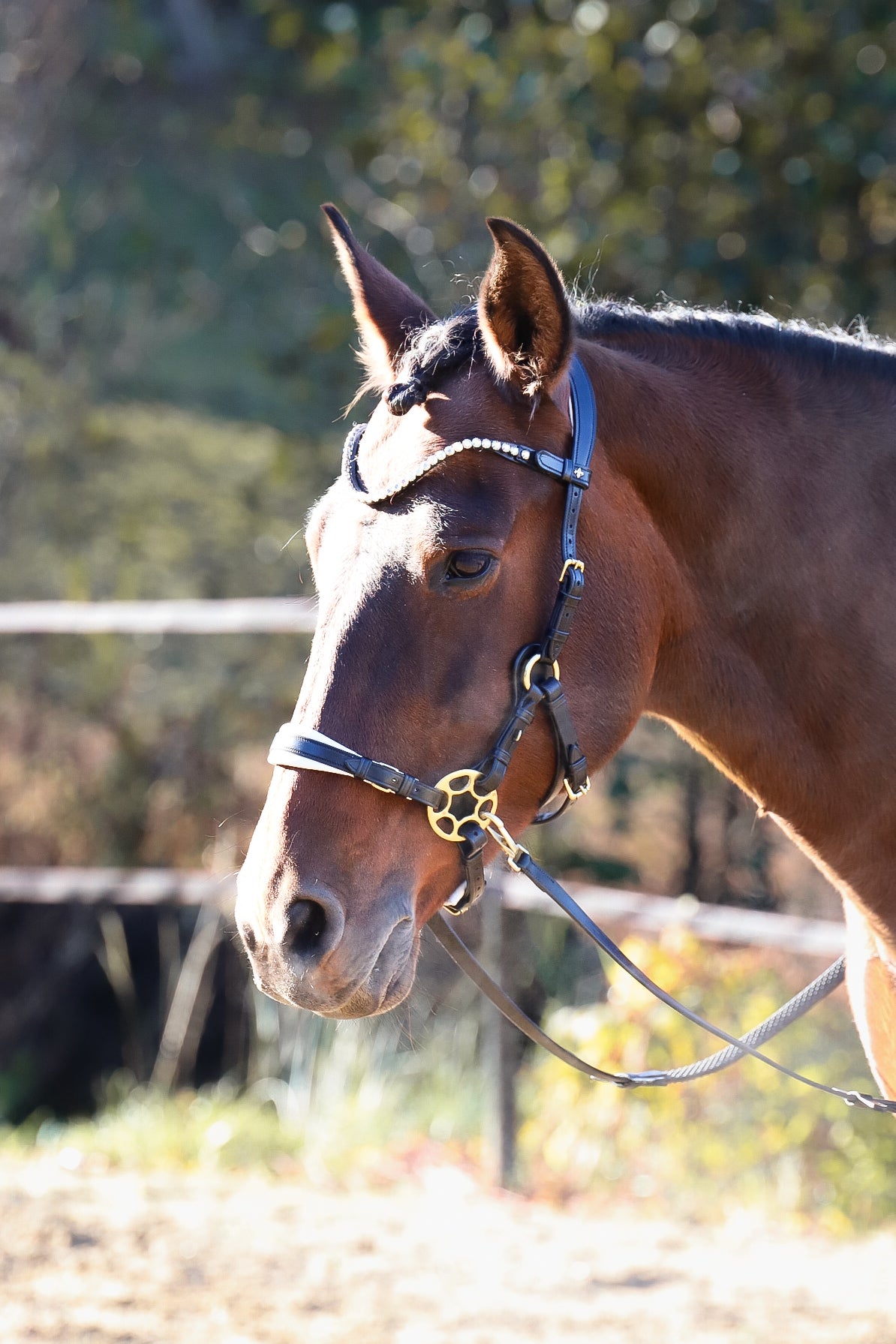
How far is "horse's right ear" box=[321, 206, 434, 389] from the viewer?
219 cm

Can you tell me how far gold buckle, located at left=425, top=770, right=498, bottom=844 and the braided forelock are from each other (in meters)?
0.59

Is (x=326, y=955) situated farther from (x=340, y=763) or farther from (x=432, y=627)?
(x=432, y=627)

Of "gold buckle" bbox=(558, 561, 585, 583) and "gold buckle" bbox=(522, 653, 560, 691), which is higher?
"gold buckle" bbox=(558, 561, 585, 583)

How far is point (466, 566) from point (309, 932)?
0.58 metres

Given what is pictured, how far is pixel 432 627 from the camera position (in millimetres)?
1804

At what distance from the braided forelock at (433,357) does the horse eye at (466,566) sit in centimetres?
28

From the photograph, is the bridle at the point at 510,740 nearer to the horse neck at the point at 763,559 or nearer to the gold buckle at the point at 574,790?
the gold buckle at the point at 574,790

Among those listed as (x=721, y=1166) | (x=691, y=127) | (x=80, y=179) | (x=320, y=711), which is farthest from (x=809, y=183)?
(x=80, y=179)

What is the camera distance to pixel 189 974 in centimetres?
588

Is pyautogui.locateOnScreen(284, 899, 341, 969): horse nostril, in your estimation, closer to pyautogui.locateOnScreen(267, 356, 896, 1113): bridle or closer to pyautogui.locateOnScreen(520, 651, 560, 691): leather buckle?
pyautogui.locateOnScreen(267, 356, 896, 1113): bridle

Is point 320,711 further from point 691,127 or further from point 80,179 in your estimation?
point 80,179

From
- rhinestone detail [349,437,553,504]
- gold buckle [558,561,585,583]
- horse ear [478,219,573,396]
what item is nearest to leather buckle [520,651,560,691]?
gold buckle [558,561,585,583]

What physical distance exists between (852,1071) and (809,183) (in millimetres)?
3627

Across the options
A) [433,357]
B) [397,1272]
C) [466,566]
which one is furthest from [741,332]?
[397,1272]
